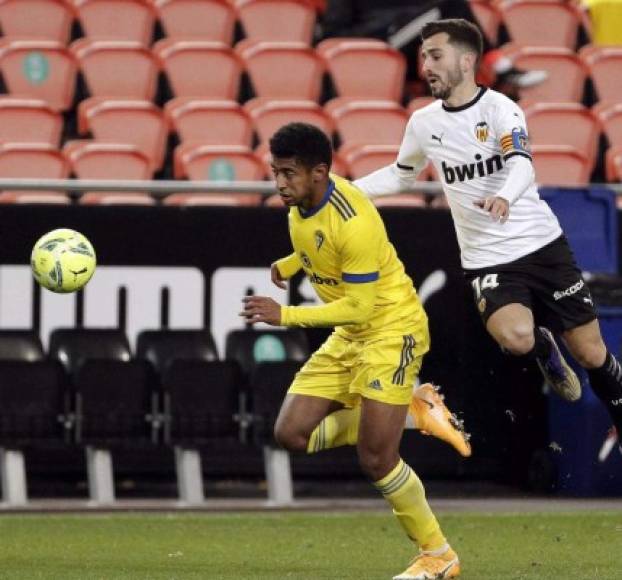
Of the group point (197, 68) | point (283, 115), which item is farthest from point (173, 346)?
point (197, 68)

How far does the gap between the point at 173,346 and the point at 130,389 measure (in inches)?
21.8

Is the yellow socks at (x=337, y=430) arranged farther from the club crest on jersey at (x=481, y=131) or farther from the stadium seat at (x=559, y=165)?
the stadium seat at (x=559, y=165)

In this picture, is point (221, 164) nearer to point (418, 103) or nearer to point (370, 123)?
point (370, 123)

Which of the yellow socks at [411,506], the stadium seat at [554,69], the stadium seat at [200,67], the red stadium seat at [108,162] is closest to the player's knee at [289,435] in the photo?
the yellow socks at [411,506]

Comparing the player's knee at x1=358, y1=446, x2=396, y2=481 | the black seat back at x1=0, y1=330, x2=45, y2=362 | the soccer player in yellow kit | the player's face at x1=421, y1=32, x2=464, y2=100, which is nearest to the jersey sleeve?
the player's face at x1=421, y1=32, x2=464, y2=100

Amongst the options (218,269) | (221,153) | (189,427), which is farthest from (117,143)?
(189,427)

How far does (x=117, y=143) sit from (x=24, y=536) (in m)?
4.34

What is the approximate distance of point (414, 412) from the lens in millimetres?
8828

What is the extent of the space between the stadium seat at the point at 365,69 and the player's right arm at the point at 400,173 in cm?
573

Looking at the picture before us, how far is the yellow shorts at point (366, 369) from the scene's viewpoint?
8.27m

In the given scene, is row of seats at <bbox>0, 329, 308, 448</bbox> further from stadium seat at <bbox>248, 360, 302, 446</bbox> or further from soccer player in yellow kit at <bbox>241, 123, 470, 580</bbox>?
soccer player in yellow kit at <bbox>241, 123, 470, 580</bbox>

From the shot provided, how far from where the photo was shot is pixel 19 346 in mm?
12180

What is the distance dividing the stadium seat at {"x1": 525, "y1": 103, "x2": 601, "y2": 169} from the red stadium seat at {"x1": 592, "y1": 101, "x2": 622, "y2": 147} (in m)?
0.20

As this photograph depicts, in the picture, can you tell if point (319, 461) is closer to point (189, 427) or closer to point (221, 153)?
point (189, 427)
